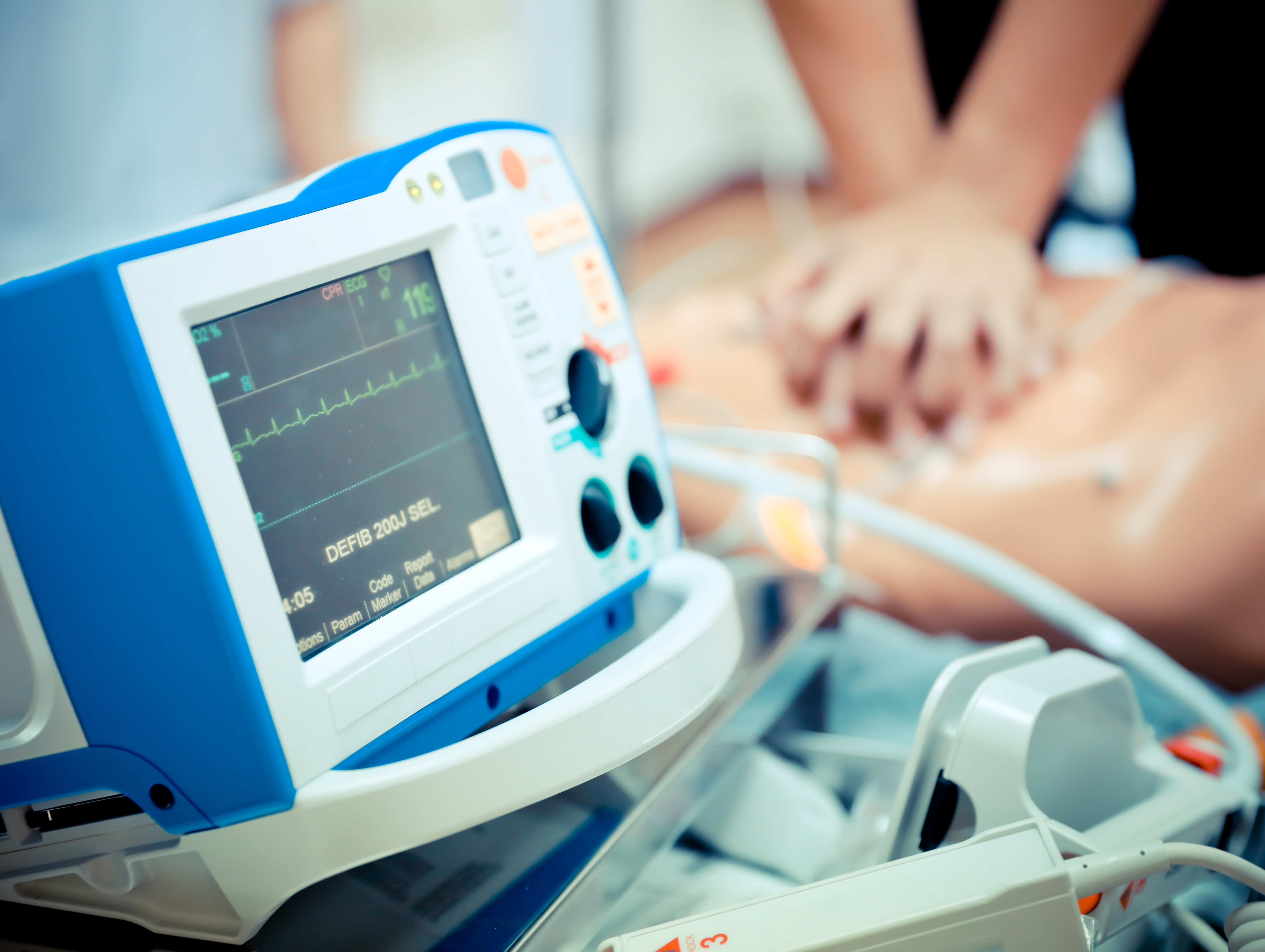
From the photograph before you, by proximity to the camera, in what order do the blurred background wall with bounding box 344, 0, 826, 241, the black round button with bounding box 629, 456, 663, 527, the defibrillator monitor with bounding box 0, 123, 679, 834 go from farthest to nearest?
1. the blurred background wall with bounding box 344, 0, 826, 241
2. the black round button with bounding box 629, 456, 663, 527
3. the defibrillator monitor with bounding box 0, 123, 679, 834

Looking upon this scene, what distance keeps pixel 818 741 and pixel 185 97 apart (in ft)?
2.68

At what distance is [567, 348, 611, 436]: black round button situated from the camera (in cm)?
53

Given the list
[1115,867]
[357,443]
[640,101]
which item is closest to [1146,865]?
[1115,867]

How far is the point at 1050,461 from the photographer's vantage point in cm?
87

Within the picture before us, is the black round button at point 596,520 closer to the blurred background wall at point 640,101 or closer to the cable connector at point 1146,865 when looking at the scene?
the cable connector at point 1146,865

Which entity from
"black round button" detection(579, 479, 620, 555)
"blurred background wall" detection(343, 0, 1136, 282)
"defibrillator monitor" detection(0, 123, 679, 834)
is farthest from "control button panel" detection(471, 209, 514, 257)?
"blurred background wall" detection(343, 0, 1136, 282)

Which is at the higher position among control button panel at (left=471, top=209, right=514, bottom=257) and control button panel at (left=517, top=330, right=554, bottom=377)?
control button panel at (left=471, top=209, right=514, bottom=257)

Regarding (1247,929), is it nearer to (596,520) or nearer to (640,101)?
(596,520)

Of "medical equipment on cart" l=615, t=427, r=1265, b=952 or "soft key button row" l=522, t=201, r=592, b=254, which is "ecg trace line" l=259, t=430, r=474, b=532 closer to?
Result: "soft key button row" l=522, t=201, r=592, b=254

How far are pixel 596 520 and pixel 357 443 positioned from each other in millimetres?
141

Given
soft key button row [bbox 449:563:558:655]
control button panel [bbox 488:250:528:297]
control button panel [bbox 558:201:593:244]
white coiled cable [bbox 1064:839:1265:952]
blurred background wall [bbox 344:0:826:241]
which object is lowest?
white coiled cable [bbox 1064:839:1265:952]

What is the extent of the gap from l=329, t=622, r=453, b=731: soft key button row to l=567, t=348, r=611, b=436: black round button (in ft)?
0.49

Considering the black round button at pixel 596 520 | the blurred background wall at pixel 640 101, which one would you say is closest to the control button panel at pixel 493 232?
the black round button at pixel 596 520

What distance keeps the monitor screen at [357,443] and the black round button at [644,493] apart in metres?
0.08
